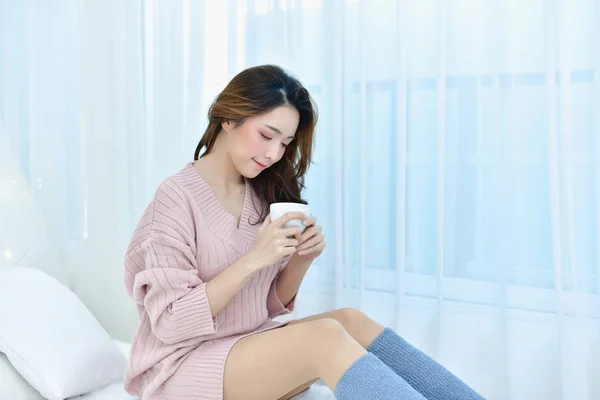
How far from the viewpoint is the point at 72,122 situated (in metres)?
2.29

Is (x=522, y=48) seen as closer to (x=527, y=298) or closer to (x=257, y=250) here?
(x=527, y=298)

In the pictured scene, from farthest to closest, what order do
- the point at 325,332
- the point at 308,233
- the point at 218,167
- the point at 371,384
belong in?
the point at 218,167 → the point at 308,233 → the point at 325,332 → the point at 371,384

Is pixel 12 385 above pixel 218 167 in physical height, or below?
below

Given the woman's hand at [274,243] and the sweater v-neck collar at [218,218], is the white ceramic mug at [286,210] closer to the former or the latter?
the woman's hand at [274,243]

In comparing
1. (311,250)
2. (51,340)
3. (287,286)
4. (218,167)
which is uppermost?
(218,167)

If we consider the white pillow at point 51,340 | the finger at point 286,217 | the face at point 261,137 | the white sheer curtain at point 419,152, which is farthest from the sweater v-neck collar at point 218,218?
the white pillow at point 51,340

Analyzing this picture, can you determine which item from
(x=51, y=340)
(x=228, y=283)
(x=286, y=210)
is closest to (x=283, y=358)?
(x=228, y=283)

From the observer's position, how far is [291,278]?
1.59m

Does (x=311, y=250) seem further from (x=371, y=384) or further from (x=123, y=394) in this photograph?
(x=123, y=394)

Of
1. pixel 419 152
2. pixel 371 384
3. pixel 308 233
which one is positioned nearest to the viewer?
pixel 371 384

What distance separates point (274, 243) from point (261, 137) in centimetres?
28

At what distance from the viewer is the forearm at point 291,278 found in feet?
5.15

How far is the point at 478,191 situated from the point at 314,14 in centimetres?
71

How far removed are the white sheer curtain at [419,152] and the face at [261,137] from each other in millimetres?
355
